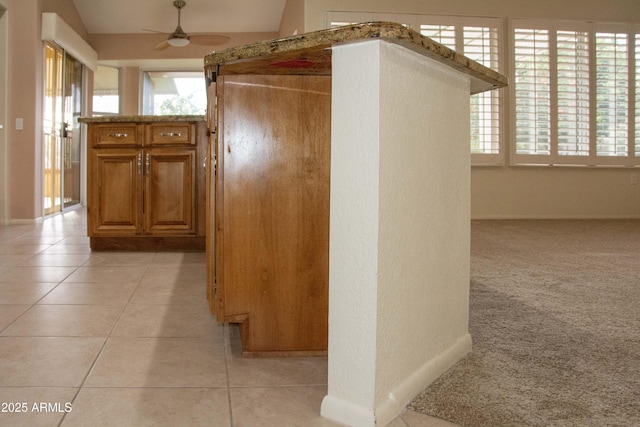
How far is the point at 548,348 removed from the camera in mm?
1647

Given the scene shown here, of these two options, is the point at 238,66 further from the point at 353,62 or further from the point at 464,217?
the point at 464,217

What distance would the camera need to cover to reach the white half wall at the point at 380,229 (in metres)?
1.12

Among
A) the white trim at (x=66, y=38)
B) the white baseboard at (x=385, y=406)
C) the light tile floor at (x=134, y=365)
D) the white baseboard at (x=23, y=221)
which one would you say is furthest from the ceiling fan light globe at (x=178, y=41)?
the white baseboard at (x=385, y=406)

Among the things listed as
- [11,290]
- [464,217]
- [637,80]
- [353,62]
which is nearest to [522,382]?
[464,217]

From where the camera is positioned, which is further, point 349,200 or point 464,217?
point 464,217

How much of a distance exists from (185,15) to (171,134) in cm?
503

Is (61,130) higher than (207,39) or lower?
lower

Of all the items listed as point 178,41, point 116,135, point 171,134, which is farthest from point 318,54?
point 178,41

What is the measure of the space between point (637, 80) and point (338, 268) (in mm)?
6626

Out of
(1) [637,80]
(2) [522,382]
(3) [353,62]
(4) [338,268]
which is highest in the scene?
(1) [637,80]

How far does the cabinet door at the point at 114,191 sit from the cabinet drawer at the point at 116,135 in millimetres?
54

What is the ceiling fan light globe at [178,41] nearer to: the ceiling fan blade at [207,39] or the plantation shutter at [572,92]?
Answer: the ceiling fan blade at [207,39]

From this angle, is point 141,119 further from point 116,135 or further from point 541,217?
point 541,217

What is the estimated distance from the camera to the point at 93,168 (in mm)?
3727
